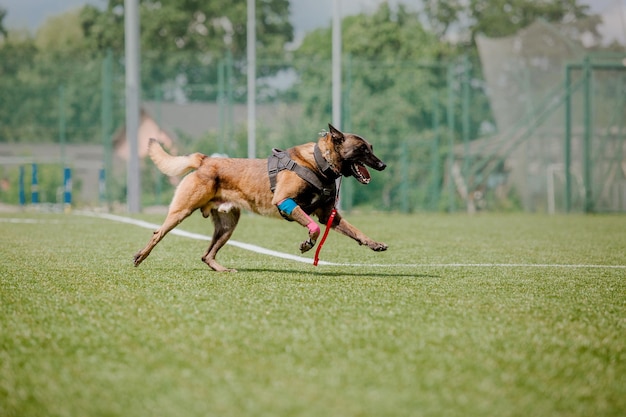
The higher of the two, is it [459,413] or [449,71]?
[449,71]

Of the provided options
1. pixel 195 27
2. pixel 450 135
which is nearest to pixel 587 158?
pixel 450 135

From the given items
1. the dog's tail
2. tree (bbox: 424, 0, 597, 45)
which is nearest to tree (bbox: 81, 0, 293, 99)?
tree (bbox: 424, 0, 597, 45)

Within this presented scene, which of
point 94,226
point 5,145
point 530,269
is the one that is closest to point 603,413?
point 530,269

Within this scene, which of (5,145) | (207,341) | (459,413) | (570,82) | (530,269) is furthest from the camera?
(5,145)

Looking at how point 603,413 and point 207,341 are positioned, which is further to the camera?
point 207,341

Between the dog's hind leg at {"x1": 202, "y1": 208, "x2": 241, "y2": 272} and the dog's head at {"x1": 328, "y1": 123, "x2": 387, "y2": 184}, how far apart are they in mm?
1059

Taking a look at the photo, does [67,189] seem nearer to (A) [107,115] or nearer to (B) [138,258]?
(A) [107,115]

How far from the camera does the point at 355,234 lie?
725 cm

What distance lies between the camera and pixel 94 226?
14492mm

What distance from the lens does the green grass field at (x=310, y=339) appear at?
10.1ft

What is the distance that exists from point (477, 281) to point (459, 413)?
385cm

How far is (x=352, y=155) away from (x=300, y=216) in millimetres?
722

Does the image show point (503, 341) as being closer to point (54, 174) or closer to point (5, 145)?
point (54, 174)

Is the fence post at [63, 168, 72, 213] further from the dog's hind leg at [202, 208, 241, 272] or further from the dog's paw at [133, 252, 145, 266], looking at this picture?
the dog's paw at [133, 252, 145, 266]
